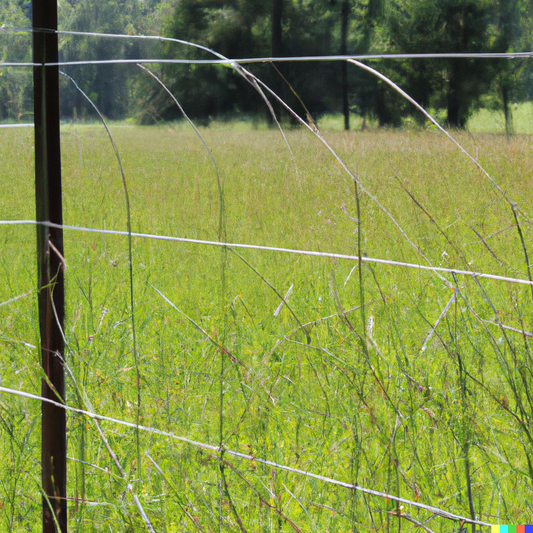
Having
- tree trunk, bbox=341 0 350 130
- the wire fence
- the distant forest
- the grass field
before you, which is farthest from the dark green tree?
the wire fence

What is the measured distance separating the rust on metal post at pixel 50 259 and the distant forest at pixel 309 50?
6.33 meters

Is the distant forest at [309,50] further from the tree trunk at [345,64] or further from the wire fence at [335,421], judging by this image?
the wire fence at [335,421]

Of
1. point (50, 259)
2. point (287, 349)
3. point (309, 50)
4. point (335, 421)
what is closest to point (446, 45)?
point (309, 50)

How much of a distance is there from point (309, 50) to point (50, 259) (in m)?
8.21

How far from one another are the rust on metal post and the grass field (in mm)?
43

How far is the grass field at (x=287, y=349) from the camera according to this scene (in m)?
0.85

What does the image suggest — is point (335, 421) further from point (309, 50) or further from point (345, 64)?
point (309, 50)

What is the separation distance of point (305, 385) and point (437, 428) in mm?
369

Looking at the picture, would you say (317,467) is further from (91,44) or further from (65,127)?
(91,44)

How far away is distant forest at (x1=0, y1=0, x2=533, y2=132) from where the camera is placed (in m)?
7.07

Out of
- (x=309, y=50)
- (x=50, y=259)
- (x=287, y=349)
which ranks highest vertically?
(x=309, y=50)

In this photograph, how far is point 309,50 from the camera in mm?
8234

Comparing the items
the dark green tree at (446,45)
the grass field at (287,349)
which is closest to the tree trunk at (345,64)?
the dark green tree at (446,45)

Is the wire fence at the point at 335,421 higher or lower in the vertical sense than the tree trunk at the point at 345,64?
lower
